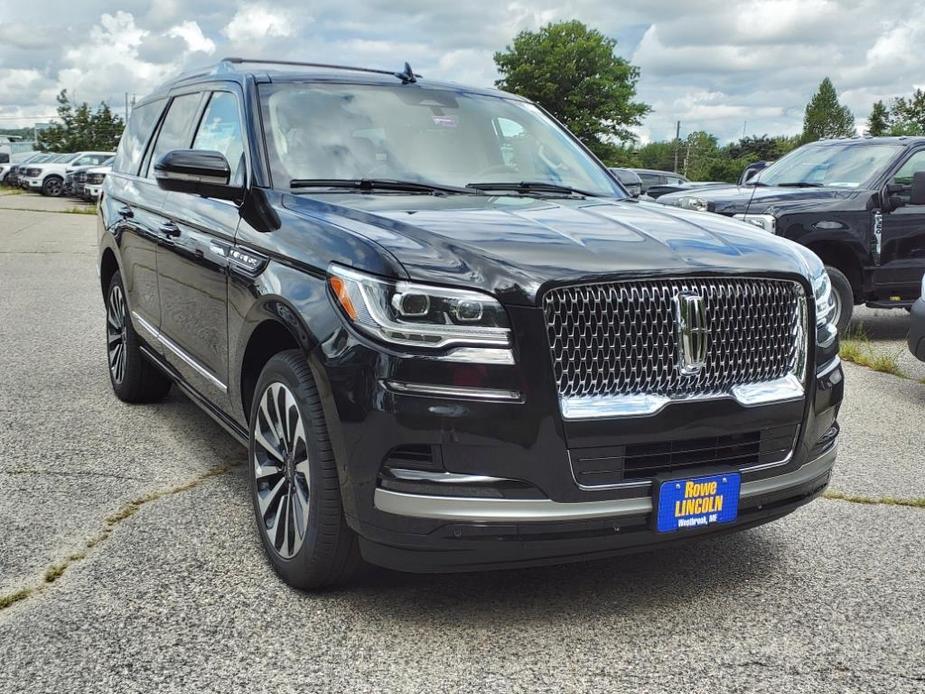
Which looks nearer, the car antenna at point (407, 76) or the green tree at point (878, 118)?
the car antenna at point (407, 76)

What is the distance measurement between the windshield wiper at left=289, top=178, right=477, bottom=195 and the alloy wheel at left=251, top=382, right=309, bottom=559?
95 centimetres

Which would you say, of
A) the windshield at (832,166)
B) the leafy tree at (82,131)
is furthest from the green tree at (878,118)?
the windshield at (832,166)

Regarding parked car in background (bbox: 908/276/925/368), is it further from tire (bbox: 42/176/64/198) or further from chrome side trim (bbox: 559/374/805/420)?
tire (bbox: 42/176/64/198)

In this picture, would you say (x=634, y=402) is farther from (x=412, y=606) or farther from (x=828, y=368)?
(x=412, y=606)

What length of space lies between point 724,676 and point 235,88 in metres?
3.21

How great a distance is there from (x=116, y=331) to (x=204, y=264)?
2265 millimetres

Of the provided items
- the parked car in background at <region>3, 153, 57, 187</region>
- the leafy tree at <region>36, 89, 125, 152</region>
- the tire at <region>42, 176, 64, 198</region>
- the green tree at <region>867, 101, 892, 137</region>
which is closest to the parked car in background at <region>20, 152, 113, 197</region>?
the tire at <region>42, 176, 64, 198</region>

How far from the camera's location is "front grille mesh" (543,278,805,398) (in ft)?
10.2

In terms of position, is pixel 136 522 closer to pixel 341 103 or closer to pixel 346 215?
pixel 346 215

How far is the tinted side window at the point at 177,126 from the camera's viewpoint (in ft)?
17.3

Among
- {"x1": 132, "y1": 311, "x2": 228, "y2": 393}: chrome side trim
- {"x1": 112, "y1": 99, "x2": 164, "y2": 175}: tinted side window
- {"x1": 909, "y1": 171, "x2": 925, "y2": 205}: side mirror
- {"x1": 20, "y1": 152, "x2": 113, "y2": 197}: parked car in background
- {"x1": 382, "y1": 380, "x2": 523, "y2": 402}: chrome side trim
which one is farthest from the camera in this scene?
{"x1": 20, "y1": 152, "x2": 113, "y2": 197}: parked car in background

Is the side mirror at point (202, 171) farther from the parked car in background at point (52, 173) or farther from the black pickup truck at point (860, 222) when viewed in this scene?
the parked car in background at point (52, 173)

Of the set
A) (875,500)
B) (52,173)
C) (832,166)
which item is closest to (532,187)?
(875,500)

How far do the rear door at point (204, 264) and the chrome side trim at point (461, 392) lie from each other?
4.56ft
